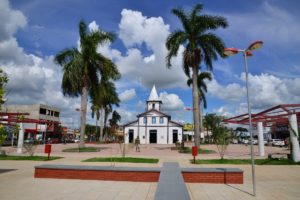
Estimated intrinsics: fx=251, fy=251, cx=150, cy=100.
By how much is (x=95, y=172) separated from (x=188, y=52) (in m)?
18.4

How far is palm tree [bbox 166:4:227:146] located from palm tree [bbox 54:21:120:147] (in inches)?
257

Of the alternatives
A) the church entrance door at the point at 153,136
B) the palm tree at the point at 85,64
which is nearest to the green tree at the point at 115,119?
the church entrance door at the point at 153,136

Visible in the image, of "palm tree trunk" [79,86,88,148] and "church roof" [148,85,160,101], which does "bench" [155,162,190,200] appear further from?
"church roof" [148,85,160,101]

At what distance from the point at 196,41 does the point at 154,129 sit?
104 feet

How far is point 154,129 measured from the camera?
54.6m

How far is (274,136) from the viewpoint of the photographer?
248ft

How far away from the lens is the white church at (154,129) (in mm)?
54000

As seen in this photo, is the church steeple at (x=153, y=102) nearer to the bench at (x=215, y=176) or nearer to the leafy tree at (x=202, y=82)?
the leafy tree at (x=202, y=82)

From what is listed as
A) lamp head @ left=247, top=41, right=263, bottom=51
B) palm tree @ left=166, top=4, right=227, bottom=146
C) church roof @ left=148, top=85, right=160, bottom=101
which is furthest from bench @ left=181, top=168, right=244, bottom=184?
church roof @ left=148, top=85, right=160, bottom=101

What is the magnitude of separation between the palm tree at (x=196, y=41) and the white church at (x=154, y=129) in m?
29.3

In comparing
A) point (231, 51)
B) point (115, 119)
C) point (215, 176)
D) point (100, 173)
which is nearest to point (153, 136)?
point (115, 119)

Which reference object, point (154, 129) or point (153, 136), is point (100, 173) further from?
point (153, 136)

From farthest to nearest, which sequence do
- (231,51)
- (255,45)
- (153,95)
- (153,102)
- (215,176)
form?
1. (153,95)
2. (153,102)
3. (215,176)
4. (231,51)
5. (255,45)

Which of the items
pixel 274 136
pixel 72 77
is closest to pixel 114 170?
pixel 72 77
